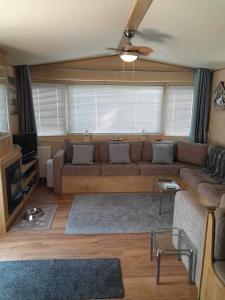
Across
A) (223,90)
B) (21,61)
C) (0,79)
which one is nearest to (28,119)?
(21,61)

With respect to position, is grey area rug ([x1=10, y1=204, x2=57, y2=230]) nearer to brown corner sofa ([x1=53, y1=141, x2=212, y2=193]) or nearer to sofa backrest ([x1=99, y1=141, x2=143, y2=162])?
brown corner sofa ([x1=53, y1=141, x2=212, y2=193])

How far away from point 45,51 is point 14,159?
1.72 metres

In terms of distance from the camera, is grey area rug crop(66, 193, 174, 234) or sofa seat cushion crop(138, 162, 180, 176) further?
sofa seat cushion crop(138, 162, 180, 176)

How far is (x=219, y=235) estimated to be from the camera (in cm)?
165

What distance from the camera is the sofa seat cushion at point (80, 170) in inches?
165

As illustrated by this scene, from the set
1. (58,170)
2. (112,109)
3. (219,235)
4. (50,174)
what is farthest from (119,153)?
(219,235)

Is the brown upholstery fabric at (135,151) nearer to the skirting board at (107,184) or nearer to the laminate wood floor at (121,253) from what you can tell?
the skirting board at (107,184)

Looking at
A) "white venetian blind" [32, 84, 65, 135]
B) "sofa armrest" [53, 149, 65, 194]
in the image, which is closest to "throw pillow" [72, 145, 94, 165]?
"sofa armrest" [53, 149, 65, 194]

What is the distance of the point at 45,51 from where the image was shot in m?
3.60

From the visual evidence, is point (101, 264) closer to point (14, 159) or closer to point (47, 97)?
point (14, 159)

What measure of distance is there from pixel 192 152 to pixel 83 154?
210 centimetres

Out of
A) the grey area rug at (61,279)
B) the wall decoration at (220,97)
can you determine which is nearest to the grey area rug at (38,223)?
the grey area rug at (61,279)

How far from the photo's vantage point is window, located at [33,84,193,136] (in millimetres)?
4812

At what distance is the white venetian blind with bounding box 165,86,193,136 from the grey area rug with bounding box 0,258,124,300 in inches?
133
